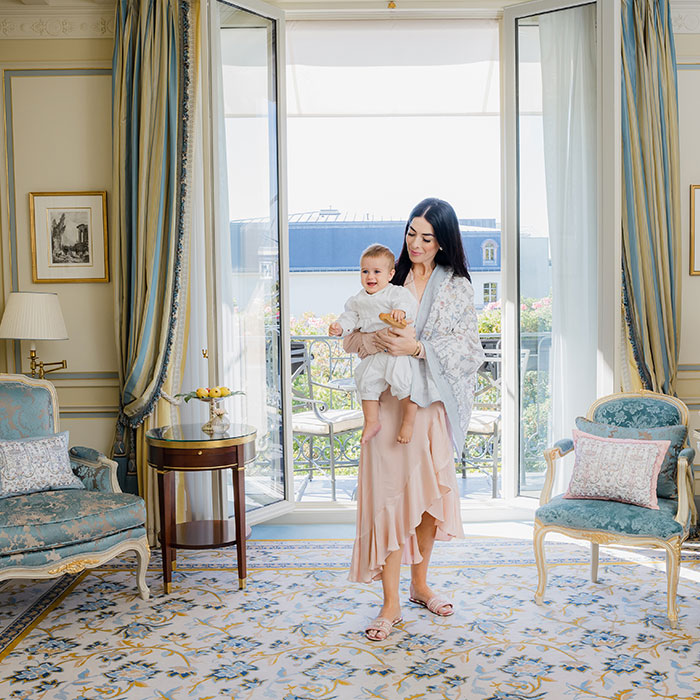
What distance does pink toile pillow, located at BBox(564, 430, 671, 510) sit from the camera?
3100 mm

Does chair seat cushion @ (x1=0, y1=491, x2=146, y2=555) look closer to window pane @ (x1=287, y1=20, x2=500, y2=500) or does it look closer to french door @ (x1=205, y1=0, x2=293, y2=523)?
french door @ (x1=205, y1=0, x2=293, y2=523)

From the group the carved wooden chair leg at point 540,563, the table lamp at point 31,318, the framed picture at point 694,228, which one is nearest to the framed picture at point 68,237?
the table lamp at point 31,318

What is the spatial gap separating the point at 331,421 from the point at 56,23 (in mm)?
2969

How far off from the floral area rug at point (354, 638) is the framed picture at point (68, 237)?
1.67 metres

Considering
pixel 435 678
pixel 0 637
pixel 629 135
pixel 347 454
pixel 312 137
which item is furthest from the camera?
pixel 312 137

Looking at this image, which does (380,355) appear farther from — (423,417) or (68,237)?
(68,237)

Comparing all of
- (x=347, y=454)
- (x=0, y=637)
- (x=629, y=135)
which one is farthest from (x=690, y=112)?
(x=0, y=637)

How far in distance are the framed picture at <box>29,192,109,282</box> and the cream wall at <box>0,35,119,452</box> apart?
0.05 meters

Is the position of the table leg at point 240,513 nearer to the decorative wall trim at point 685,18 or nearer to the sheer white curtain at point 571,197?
the sheer white curtain at point 571,197

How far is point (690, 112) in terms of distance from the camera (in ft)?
13.8

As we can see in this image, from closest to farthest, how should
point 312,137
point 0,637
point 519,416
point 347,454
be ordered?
point 0,637
point 519,416
point 347,454
point 312,137

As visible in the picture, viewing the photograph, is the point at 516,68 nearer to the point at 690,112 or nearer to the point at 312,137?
the point at 690,112

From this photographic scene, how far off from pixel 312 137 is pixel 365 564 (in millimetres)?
7103

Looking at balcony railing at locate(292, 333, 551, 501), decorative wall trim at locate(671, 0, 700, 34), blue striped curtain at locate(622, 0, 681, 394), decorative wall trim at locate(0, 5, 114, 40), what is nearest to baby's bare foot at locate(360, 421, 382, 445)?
balcony railing at locate(292, 333, 551, 501)
